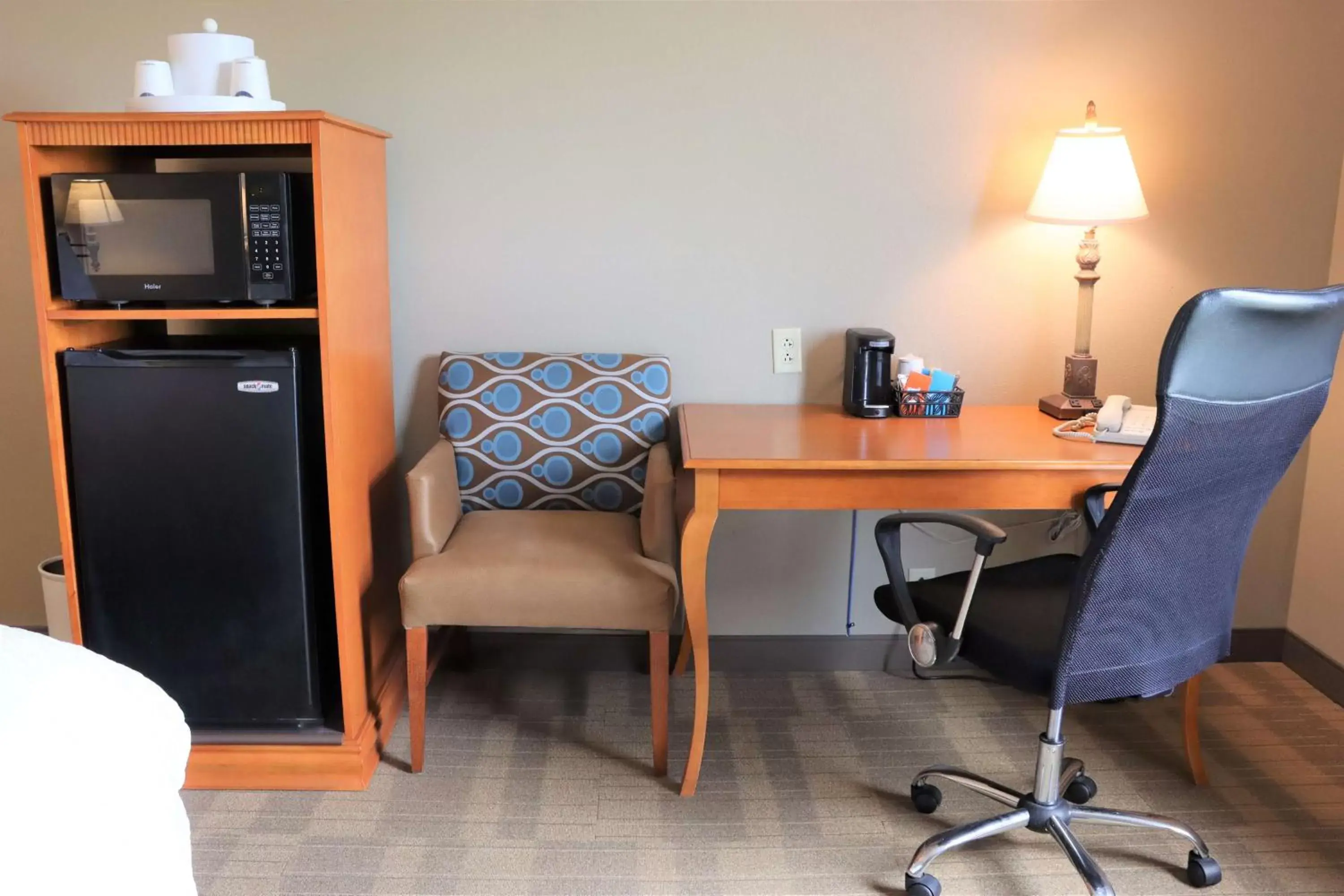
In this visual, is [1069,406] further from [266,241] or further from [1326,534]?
[266,241]

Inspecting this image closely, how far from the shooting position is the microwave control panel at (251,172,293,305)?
7.21 ft

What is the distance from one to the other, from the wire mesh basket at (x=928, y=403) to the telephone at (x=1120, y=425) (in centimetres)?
27

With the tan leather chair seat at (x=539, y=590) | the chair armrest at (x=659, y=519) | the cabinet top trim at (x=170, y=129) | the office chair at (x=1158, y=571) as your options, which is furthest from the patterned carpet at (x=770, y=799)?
the cabinet top trim at (x=170, y=129)

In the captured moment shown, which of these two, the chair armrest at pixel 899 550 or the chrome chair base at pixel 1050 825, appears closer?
the chair armrest at pixel 899 550

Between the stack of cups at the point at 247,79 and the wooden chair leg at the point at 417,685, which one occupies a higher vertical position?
the stack of cups at the point at 247,79

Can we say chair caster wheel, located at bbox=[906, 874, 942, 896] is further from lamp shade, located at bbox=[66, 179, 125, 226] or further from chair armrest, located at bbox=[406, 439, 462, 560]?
lamp shade, located at bbox=[66, 179, 125, 226]

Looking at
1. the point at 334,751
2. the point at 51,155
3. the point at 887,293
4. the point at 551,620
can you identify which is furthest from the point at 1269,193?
the point at 51,155

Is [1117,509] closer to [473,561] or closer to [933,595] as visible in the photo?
[933,595]

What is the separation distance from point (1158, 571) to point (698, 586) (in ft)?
2.91

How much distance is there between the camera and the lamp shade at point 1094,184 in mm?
2553

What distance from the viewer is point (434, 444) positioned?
2.82 m

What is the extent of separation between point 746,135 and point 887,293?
1.74ft

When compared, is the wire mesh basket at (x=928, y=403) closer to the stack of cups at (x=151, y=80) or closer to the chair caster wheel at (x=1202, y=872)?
the chair caster wheel at (x=1202, y=872)

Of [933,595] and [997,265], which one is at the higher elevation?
[997,265]
